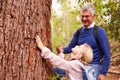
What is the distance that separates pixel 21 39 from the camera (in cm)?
369

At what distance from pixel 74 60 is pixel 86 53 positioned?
0.61 feet

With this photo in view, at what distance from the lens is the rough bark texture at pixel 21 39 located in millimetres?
3605

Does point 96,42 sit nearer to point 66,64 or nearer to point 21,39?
point 66,64

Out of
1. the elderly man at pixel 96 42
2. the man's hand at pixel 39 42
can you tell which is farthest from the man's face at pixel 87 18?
the man's hand at pixel 39 42

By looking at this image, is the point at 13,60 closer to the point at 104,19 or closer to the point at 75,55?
the point at 75,55

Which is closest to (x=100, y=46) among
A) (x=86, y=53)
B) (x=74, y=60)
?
(x=86, y=53)

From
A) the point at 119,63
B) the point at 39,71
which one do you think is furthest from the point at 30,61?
the point at 119,63

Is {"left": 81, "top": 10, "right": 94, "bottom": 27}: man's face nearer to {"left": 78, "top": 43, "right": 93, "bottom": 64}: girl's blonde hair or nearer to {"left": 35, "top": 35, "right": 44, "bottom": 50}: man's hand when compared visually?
{"left": 78, "top": 43, "right": 93, "bottom": 64}: girl's blonde hair

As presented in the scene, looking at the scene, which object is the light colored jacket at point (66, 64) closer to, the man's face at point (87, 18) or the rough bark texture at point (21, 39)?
the rough bark texture at point (21, 39)

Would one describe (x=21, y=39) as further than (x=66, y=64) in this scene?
No

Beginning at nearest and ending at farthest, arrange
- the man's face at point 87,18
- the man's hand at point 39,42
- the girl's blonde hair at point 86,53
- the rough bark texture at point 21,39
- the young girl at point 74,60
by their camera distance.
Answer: the rough bark texture at point 21,39, the man's hand at point 39,42, the young girl at point 74,60, the girl's blonde hair at point 86,53, the man's face at point 87,18

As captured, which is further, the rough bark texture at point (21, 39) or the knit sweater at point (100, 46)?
the knit sweater at point (100, 46)

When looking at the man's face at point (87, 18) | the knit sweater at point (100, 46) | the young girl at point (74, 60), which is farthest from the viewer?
the man's face at point (87, 18)

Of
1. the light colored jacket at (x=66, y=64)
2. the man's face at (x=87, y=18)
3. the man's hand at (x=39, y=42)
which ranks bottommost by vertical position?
the light colored jacket at (x=66, y=64)
